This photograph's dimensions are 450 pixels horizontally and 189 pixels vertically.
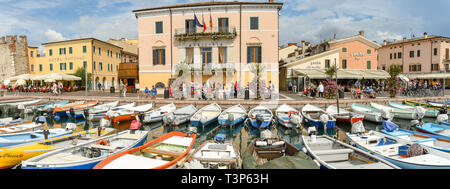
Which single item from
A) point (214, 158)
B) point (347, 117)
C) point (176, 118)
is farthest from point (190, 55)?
point (214, 158)

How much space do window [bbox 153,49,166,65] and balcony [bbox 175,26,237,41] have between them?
2688 millimetres

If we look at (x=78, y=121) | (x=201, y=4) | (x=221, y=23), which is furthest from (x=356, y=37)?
(x=78, y=121)

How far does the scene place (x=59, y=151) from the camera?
22.8ft

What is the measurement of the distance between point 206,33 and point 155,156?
20733mm

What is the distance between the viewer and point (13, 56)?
36281mm

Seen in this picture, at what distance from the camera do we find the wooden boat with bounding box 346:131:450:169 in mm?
5750

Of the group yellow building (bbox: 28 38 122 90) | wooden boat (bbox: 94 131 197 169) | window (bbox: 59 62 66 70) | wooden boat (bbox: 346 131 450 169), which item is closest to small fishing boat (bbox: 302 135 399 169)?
wooden boat (bbox: 346 131 450 169)

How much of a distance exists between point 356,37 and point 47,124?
1360 inches

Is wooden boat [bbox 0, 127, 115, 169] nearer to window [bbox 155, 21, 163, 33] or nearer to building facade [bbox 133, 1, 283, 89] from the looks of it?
building facade [bbox 133, 1, 283, 89]

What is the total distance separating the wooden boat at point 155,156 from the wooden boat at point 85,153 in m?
0.75

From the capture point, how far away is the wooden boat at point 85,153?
19.2ft

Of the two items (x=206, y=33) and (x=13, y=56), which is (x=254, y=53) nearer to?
(x=206, y=33)

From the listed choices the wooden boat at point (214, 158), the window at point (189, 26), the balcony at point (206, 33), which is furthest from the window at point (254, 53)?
the wooden boat at point (214, 158)
